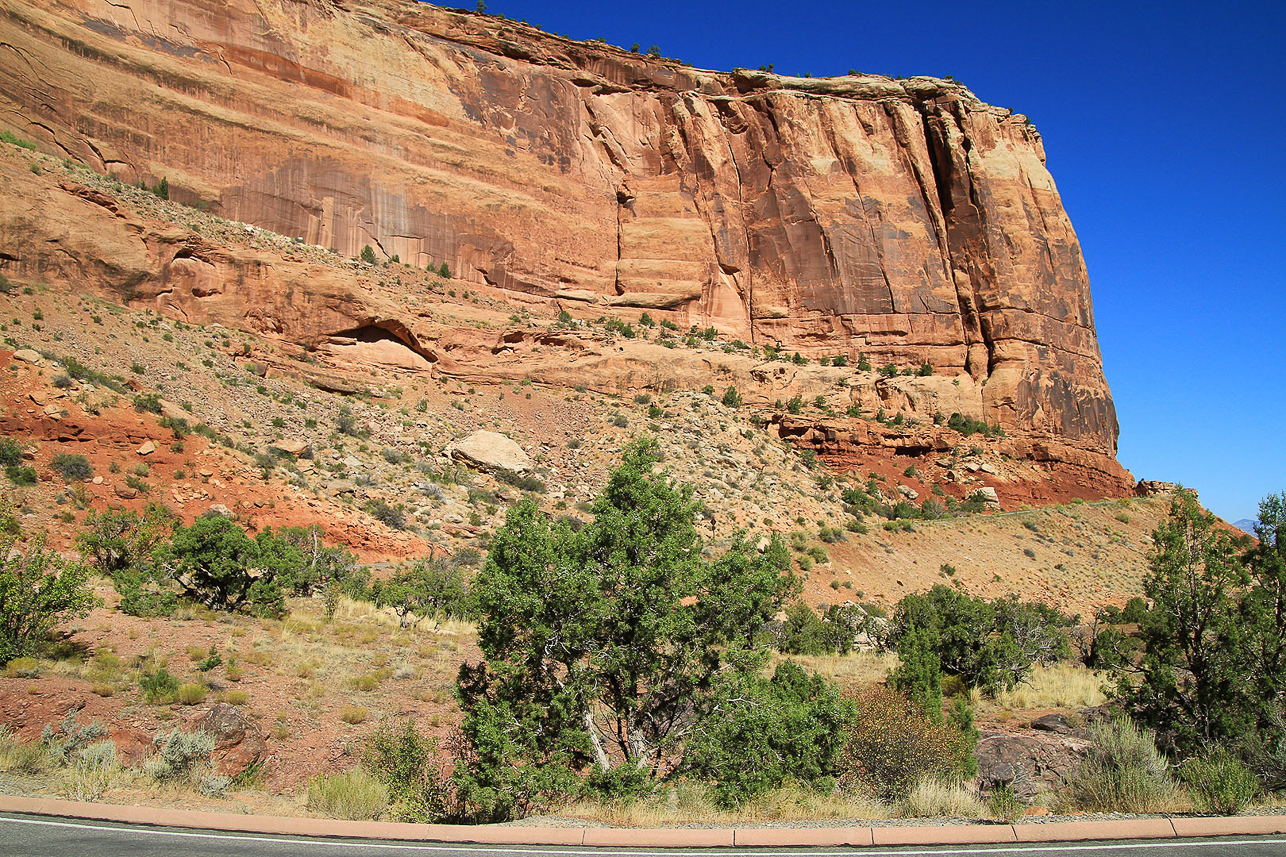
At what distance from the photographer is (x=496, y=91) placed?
144 ft

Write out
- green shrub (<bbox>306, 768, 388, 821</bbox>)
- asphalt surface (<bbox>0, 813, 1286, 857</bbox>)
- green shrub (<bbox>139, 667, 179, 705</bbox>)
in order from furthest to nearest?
1. green shrub (<bbox>139, 667, 179, 705</bbox>)
2. green shrub (<bbox>306, 768, 388, 821</bbox>)
3. asphalt surface (<bbox>0, 813, 1286, 857</bbox>)

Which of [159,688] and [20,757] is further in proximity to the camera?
[159,688]

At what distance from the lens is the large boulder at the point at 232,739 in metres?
9.03

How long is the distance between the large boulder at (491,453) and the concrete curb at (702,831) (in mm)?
21597

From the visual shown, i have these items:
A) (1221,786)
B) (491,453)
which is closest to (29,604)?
(1221,786)

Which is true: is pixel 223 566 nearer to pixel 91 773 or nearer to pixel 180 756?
pixel 180 756

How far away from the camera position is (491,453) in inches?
1101

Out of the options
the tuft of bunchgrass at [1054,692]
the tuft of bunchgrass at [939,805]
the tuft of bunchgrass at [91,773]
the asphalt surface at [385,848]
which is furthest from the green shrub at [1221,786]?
the tuft of bunchgrass at [91,773]

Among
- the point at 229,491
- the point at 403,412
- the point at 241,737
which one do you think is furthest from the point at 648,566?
the point at 403,412

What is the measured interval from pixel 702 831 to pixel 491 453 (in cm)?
2301

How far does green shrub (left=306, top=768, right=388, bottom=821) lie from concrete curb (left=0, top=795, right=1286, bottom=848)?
122 cm

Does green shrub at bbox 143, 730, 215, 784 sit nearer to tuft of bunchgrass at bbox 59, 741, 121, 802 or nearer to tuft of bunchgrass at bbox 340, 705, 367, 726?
tuft of bunchgrass at bbox 59, 741, 121, 802

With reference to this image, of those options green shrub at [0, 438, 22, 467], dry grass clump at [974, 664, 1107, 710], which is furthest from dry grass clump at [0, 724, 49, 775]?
dry grass clump at [974, 664, 1107, 710]

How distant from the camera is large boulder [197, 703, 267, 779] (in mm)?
9031
